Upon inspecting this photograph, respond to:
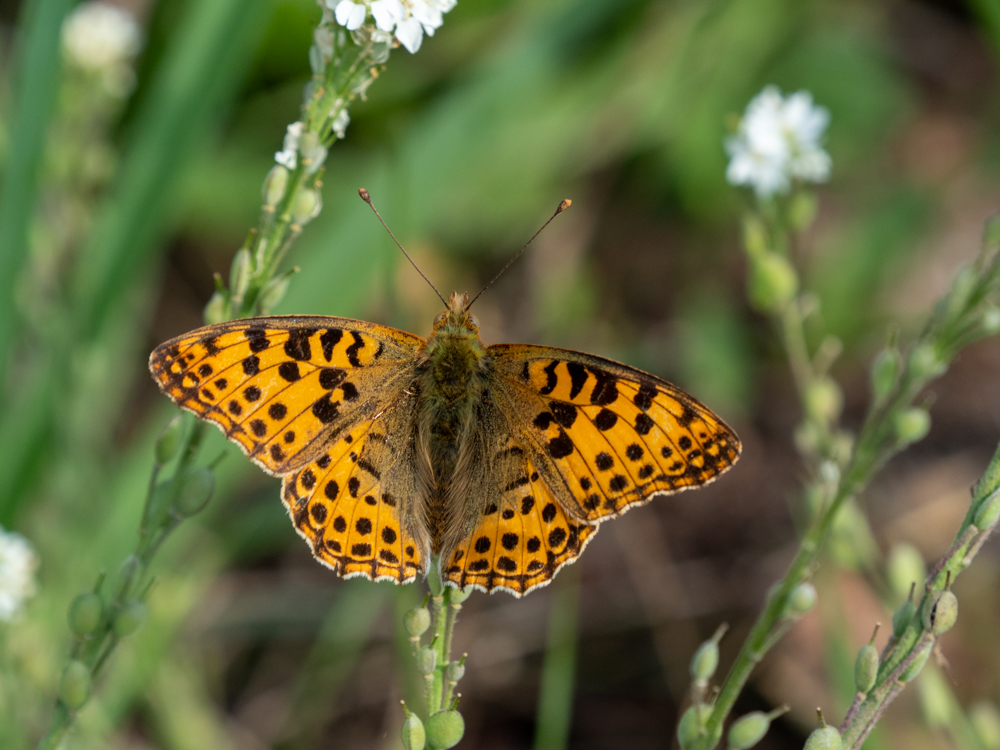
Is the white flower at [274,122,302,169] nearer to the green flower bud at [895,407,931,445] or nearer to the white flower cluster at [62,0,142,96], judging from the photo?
the green flower bud at [895,407,931,445]

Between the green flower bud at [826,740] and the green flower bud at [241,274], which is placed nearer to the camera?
the green flower bud at [826,740]

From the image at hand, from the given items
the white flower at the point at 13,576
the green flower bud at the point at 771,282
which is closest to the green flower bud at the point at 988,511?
the green flower bud at the point at 771,282

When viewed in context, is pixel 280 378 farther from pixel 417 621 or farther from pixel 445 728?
pixel 445 728

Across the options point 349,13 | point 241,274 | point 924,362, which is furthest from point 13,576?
point 924,362

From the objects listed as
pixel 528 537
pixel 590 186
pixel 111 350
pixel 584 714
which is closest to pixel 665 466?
pixel 528 537

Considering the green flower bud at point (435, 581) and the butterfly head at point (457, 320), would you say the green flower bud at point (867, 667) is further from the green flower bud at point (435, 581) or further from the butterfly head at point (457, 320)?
the butterfly head at point (457, 320)

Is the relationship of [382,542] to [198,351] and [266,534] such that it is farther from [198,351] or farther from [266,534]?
[266,534]
